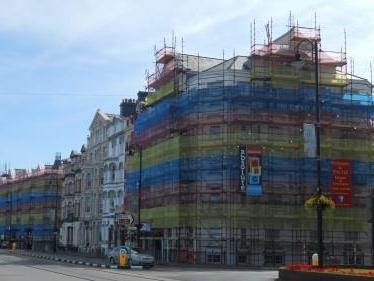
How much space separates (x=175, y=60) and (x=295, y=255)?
20853mm

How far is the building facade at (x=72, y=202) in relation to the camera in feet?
308

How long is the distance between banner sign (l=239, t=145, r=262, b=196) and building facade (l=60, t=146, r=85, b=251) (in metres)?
42.8

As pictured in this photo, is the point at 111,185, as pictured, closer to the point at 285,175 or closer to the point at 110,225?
the point at 110,225

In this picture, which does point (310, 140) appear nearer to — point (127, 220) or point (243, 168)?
point (243, 168)

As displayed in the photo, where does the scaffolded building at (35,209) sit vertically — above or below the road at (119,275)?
above

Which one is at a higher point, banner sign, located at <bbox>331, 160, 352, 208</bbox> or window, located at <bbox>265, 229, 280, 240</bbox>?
banner sign, located at <bbox>331, 160, 352, 208</bbox>

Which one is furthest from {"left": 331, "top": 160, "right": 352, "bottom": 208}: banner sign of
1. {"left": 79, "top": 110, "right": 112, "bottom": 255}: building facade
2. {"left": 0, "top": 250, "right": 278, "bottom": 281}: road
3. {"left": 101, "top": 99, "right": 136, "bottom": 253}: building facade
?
{"left": 79, "top": 110, "right": 112, "bottom": 255}: building facade

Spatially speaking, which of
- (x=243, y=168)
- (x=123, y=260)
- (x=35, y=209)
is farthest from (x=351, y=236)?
(x=35, y=209)

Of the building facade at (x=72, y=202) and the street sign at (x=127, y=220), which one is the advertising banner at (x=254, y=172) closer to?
the street sign at (x=127, y=220)

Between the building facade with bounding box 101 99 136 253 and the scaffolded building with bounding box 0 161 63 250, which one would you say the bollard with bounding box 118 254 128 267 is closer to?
the building facade with bounding box 101 99 136 253

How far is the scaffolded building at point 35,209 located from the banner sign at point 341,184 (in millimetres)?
54804

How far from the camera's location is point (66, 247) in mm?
96938

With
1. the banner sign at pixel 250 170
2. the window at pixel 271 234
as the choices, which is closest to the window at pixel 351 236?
the window at pixel 271 234

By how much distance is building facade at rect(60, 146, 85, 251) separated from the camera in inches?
3691
